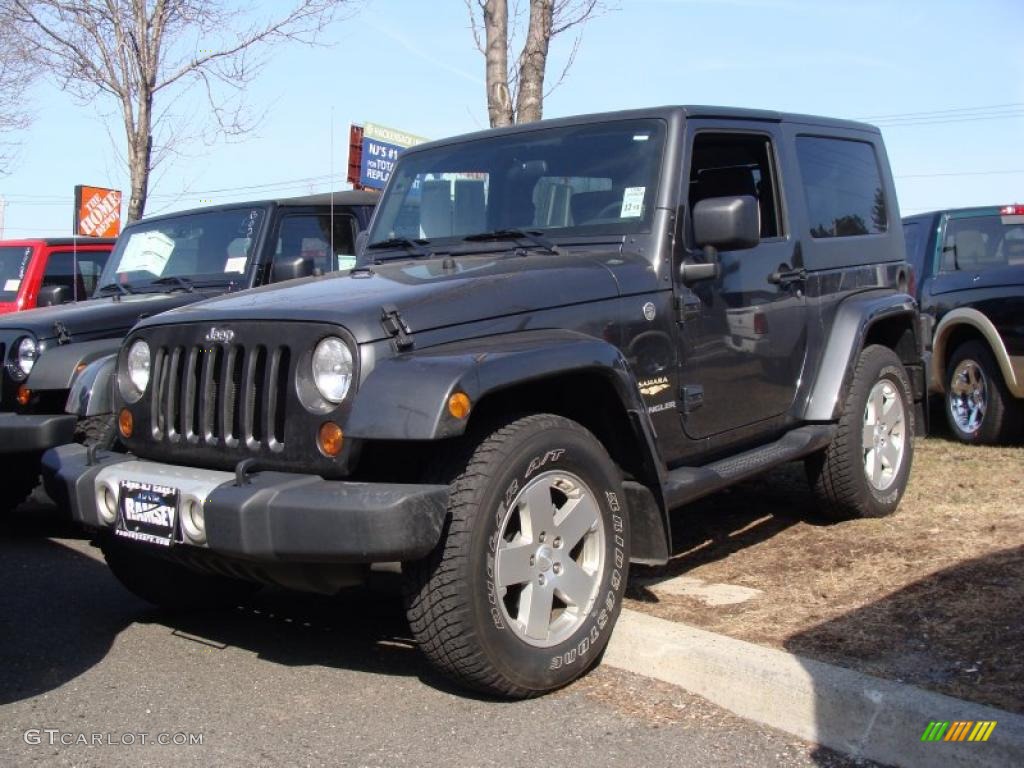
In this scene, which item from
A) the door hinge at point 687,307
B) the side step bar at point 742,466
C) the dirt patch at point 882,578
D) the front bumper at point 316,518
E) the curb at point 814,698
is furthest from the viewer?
the door hinge at point 687,307

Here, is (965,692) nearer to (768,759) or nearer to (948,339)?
(768,759)

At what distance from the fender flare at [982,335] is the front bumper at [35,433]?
19.5 ft

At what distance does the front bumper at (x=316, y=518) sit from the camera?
3.17m

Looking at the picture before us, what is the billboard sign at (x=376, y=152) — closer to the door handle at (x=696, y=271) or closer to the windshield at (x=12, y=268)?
the windshield at (x=12, y=268)

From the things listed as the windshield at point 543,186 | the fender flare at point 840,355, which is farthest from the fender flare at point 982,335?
the windshield at point 543,186

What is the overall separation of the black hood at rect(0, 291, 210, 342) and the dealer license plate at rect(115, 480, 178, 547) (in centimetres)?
287

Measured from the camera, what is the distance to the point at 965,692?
3.31 m

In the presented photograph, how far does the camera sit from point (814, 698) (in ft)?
11.0

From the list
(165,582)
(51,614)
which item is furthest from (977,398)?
(51,614)

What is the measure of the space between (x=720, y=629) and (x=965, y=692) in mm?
972

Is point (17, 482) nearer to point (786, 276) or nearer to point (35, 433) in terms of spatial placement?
point (35, 433)

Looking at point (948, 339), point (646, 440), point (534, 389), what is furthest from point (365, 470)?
point (948, 339)

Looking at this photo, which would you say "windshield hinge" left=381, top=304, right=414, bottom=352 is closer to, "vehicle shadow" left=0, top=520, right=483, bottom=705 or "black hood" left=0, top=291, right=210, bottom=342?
"vehicle shadow" left=0, top=520, right=483, bottom=705

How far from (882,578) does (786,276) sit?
145cm
